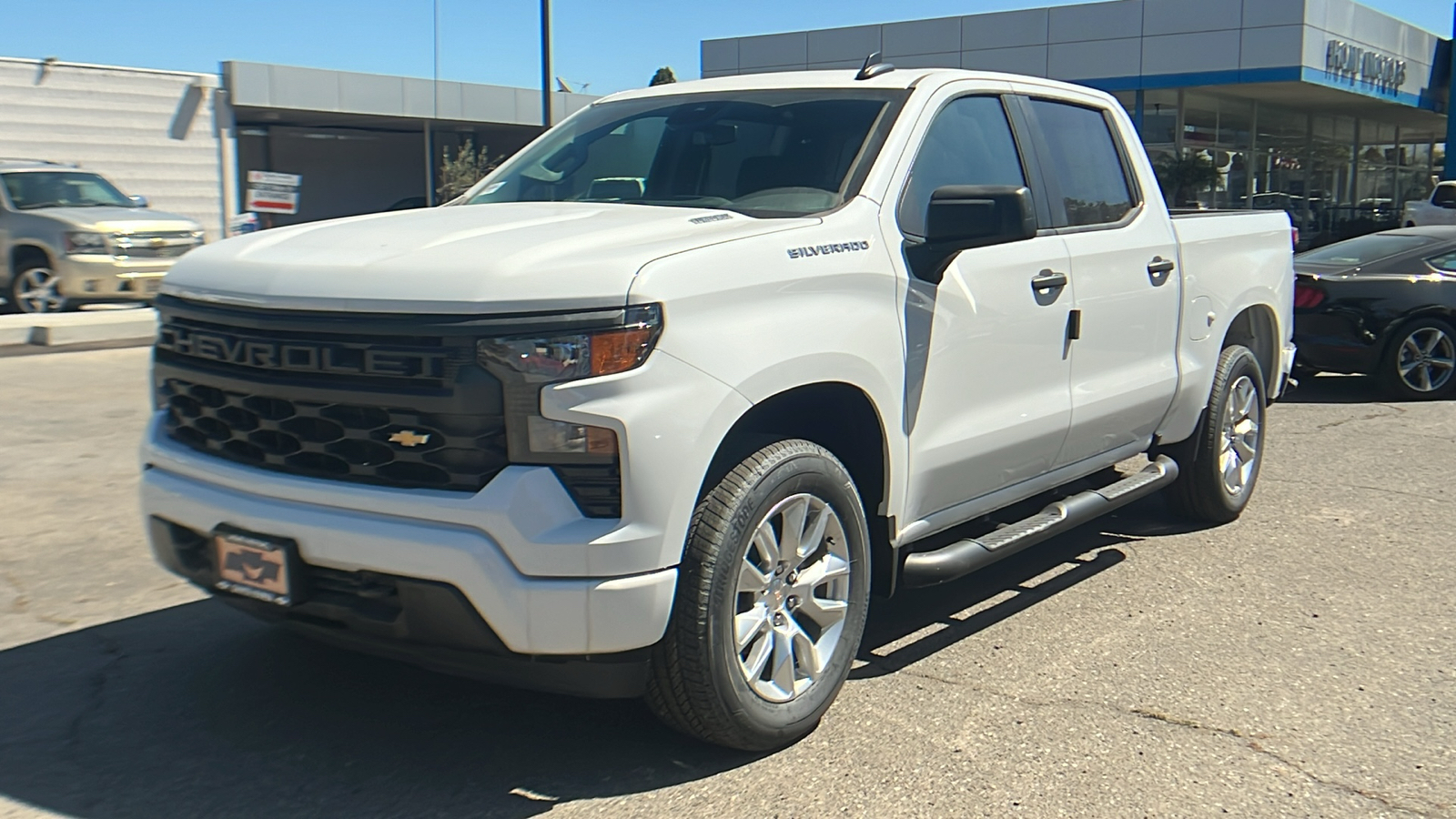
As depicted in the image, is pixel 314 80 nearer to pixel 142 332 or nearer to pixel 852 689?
pixel 142 332

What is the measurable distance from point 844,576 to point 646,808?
0.91 m

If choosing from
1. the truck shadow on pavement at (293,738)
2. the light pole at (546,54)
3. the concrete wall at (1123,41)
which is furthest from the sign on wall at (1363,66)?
the truck shadow on pavement at (293,738)

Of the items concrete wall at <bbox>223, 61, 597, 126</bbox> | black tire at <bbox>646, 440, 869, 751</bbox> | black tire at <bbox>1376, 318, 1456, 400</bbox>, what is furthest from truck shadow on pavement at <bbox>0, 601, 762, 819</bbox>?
concrete wall at <bbox>223, 61, 597, 126</bbox>

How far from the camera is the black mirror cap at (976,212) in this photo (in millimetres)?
3992

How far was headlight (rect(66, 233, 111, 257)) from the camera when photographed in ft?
49.9

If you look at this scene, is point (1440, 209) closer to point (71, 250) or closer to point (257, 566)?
point (71, 250)

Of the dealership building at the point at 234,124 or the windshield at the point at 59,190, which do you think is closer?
the windshield at the point at 59,190

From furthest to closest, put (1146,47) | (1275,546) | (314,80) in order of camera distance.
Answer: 1. (314,80)
2. (1146,47)
3. (1275,546)

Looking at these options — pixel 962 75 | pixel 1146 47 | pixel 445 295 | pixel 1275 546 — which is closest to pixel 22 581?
pixel 445 295

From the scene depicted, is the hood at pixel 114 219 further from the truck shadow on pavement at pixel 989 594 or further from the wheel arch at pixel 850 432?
the wheel arch at pixel 850 432

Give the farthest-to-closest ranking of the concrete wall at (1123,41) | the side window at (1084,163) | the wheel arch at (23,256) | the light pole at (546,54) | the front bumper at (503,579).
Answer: the concrete wall at (1123,41), the light pole at (546,54), the wheel arch at (23,256), the side window at (1084,163), the front bumper at (503,579)

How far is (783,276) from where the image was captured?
3.60 m

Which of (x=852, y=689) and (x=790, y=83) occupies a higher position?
(x=790, y=83)

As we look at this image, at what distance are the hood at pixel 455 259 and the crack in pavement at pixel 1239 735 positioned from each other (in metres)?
1.58
